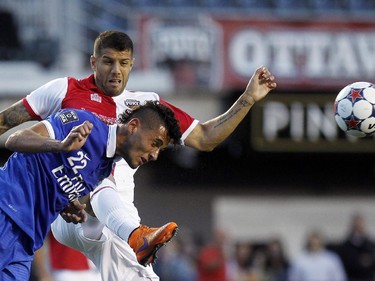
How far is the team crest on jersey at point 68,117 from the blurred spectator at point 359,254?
9579 millimetres

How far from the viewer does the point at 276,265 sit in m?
15.8

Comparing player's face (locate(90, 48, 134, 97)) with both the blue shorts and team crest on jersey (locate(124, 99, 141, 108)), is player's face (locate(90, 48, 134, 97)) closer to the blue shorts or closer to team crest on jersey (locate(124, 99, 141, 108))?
team crest on jersey (locate(124, 99, 141, 108))

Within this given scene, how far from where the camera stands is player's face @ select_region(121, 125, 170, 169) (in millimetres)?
6301

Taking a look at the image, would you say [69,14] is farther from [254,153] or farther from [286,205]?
[286,205]

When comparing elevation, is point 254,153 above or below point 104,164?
below

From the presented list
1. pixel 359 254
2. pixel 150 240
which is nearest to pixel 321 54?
pixel 359 254

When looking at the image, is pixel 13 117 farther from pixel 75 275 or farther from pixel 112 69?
pixel 75 275

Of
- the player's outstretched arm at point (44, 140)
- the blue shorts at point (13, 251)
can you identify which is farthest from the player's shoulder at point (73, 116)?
the blue shorts at point (13, 251)

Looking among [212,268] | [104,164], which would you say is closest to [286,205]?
[212,268]

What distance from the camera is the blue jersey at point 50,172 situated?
20.6 feet

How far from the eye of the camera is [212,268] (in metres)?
14.6

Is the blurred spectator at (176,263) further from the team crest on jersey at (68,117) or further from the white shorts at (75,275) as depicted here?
the team crest on jersey at (68,117)

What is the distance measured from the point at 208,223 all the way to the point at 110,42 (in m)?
11.3

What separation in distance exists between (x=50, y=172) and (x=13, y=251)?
53 centimetres
